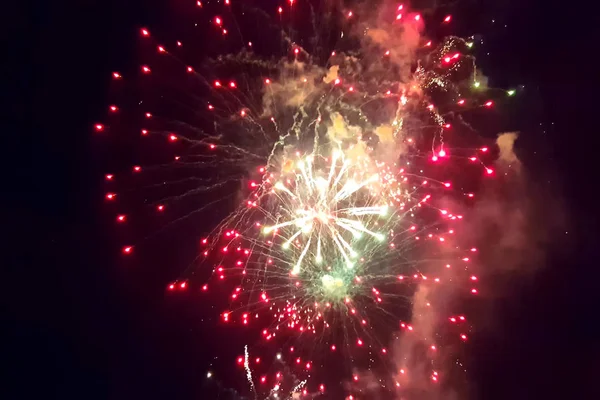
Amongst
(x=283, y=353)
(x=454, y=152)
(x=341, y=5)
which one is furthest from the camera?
(x=283, y=353)

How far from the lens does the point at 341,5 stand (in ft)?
25.3

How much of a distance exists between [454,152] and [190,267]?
4.98m

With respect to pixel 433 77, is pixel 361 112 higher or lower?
lower

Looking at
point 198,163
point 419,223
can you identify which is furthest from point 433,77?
point 198,163

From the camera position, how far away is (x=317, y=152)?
8.10 meters

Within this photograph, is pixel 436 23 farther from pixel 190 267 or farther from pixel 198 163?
pixel 190 267

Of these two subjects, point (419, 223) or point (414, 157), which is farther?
point (419, 223)

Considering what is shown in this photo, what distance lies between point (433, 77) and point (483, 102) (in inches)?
44.4

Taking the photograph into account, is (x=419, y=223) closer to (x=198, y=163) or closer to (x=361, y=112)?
(x=361, y=112)

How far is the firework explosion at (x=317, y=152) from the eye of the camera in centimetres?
766

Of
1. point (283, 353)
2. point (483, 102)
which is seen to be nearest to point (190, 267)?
point (283, 353)

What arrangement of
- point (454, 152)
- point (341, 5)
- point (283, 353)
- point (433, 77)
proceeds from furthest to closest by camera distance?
point (283, 353)
point (454, 152)
point (433, 77)
point (341, 5)

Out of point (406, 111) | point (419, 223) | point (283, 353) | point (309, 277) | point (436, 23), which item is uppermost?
point (436, 23)

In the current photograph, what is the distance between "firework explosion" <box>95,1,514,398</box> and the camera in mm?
7664
